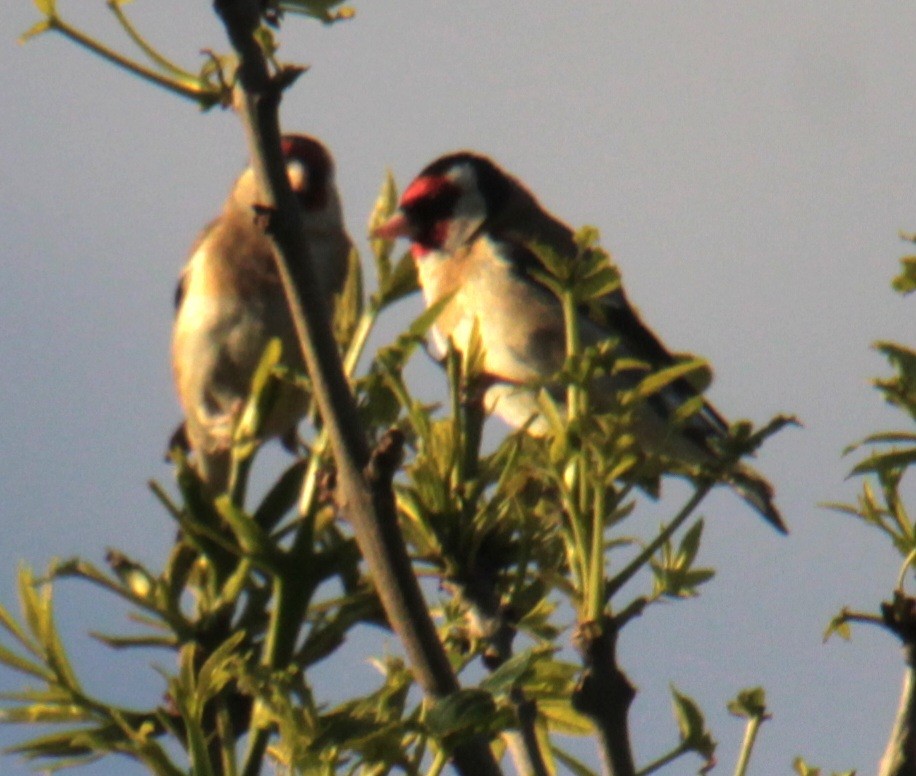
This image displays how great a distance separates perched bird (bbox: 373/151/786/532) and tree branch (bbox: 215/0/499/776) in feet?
7.14

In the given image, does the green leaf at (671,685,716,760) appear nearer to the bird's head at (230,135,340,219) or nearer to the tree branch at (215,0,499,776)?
the tree branch at (215,0,499,776)

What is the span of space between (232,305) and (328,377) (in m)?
3.37

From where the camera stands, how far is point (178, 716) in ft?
3.83

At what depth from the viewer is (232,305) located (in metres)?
4.30

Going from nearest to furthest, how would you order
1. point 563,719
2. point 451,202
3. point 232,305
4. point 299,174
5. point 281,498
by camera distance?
point 281,498, point 563,719, point 232,305, point 299,174, point 451,202

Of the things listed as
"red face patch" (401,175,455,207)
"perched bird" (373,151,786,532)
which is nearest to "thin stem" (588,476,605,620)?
"perched bird" (373,151,786,532)

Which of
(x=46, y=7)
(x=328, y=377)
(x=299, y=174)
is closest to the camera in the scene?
(x=328, y=377)

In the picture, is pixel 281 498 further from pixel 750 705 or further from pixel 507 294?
pixel 507 294

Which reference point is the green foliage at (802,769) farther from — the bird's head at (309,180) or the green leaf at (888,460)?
the bird's head at (309,180)

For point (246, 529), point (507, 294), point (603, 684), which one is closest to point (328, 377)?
point (246, 529)

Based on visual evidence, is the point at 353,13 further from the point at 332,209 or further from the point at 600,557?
the point at 332,209

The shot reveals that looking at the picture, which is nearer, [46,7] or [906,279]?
[46,7]

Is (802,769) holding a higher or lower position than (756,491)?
lower

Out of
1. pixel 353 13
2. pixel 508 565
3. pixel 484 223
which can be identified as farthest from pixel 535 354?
pixel 353 13
